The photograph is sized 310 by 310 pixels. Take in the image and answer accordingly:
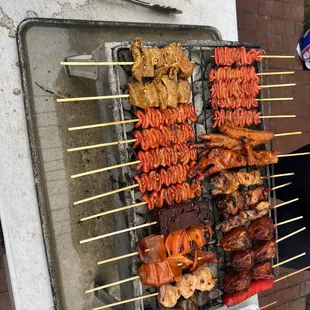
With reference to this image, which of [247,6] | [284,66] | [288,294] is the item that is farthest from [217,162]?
[288,294]

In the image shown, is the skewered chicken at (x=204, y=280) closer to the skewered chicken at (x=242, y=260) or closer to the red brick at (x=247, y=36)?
the skewered chicken at (x=242, y=260)

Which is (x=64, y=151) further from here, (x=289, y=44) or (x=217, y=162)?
(x=289, y=44)

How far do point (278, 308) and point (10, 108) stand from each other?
4.74m

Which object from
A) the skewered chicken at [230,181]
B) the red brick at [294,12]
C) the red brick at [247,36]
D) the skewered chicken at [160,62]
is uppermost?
the red brick at [294,12]

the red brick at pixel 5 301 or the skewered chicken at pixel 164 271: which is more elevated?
the skewered chicken at pixel 164 271

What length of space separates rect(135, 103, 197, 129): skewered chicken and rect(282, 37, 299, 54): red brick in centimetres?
323

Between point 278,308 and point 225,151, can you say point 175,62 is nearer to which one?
point 225,151

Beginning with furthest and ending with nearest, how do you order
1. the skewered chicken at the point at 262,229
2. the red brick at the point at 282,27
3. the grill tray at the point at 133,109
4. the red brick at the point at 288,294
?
the red brick at the point at 288,294 < the red brick at the point at 282,27 < the skewered chicken at the point at 262,229 < the grill tray at the point at 133,109

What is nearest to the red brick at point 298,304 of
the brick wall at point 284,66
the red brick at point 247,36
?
the brick wall at point 284,66

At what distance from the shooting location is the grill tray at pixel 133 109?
→ 2.61 metres

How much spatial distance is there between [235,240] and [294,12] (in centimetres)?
401

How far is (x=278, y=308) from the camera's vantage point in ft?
18.2

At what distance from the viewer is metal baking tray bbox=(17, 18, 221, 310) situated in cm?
279

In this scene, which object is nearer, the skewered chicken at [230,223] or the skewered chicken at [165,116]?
the skewered chicken at [165,116]
